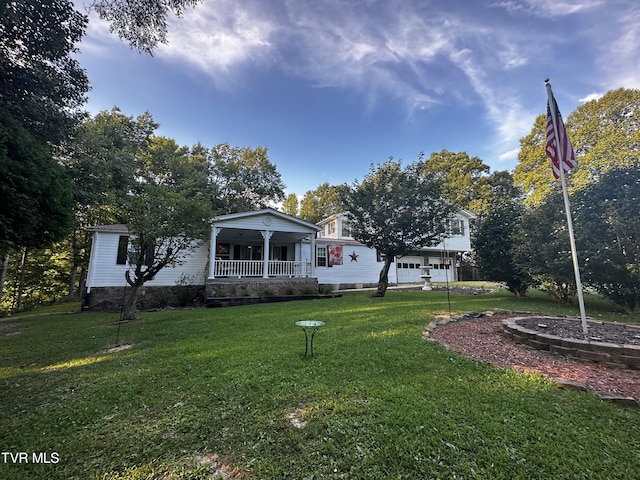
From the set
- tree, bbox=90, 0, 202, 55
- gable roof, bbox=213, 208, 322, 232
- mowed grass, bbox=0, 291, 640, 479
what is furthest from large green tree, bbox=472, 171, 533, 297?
tree, bbox=90, 0, 202, 55

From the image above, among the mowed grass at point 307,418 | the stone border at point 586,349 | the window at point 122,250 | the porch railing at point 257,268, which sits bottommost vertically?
the mowed grass at point 307,418

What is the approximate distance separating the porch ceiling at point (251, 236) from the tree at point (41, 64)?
6.96 meters

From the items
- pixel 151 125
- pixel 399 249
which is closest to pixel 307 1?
pixel 399 249

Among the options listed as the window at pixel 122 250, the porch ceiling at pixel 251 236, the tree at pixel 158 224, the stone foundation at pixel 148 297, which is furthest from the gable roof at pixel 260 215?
the window at pixel 122 250

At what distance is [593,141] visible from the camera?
19391mm

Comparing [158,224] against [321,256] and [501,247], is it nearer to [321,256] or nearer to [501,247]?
[321,256]

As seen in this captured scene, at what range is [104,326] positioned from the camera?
7.68m

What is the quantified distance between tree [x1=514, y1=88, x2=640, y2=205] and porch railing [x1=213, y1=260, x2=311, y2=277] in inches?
613

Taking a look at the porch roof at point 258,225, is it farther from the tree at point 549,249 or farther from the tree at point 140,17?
the tree at point 549,249

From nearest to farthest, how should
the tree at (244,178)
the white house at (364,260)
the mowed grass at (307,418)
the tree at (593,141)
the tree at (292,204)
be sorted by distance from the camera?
the mowed grass at (307,418) → the white house at (364,260) → the tree at (593,141) → the tree at (244,178) → the tree at (292,204)

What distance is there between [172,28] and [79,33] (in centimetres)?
305

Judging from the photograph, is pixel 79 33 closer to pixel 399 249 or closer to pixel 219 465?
pixel 219 465

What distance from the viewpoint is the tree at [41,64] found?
571cm

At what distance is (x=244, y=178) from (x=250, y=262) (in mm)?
12056
